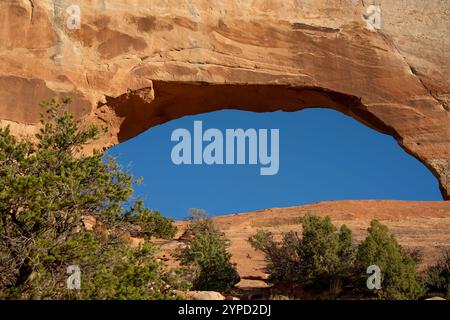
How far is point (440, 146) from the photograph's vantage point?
49.8 feet

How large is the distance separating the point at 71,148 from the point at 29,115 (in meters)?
5.00

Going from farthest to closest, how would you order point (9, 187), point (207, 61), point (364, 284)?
point (207, 61)
point (364, 284)
point (9, 187)

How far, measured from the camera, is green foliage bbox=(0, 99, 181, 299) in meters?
6.98

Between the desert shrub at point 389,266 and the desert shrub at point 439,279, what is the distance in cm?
20

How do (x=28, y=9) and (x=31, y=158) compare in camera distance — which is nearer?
(x=31, y=158)

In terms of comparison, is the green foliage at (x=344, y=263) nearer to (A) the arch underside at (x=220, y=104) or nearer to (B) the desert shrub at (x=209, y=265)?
(B) the desert shrub at (x=209, y=265)

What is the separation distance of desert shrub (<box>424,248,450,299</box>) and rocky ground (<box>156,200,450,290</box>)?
39.4 inches

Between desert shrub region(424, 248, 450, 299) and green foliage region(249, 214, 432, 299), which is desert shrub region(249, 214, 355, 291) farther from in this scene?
desert shrub region(424, 248, 450, 299)

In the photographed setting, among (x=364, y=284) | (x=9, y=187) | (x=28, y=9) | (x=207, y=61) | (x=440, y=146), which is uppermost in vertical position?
(x=28, y=9)

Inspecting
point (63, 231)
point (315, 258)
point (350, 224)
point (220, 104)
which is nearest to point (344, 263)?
point (315, 258)

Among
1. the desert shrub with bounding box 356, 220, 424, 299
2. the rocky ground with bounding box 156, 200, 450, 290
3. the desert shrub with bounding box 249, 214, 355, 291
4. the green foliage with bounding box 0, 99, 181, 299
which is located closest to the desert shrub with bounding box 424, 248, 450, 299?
the desert shrub with bounding box 356, 220, 424, 299

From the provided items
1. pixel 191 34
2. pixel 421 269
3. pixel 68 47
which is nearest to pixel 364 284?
pixel 421 269

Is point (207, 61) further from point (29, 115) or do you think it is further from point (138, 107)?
point (29, 115)

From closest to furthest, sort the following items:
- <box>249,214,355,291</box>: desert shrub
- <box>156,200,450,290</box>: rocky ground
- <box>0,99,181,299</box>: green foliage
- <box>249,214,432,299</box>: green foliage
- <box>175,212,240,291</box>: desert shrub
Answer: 1. <box>0,99,181,299</box>: green foliage
2. <box>249,214,432,299</box>: green foliage
3. <box>249,214,355,291</box>: desert shrub
4. <box>175,212,240,291</box>: desert shrub
5. <box>156,200,450,290</box>: rocky ground
